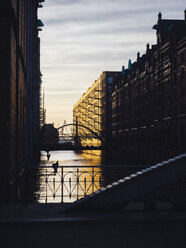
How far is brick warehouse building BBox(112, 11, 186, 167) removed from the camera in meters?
48.6

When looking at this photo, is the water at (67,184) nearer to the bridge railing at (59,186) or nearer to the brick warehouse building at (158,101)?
the bridge railing at (59,186)

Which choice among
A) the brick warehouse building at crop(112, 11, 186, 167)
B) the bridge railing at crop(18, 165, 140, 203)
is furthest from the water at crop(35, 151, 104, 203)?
the brick warehouse building at crop(112, 11, 186, 167)

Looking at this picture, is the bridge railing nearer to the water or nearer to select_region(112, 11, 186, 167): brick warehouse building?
the water

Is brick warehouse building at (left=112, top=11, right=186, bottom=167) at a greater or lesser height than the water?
greater

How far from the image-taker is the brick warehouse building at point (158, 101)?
4856 centimetres

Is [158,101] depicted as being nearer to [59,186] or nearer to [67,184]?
[67,184]

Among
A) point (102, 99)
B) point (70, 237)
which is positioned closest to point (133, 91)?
point (102, 99)

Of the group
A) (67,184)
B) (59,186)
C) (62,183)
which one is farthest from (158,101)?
(62,183)

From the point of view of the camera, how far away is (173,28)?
51062 mm

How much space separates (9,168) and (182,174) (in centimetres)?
585

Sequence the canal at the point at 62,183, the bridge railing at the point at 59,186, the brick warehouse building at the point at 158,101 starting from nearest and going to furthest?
the bridge railing at the point at 59,186
the canal at the point at 62,183
the brick warehouse building at the point at 158,101

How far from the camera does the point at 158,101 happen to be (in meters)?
57.2

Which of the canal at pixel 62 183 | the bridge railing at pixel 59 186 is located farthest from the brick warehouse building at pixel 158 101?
the bridge railing at pixel 59 186

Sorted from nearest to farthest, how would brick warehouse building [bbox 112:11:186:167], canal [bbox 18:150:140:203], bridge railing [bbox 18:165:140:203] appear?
bridge railing [bbox 18:165:140:203] → canal [bbox 18:150:140:203] → brick warehouse building [bbox 112:11:186:167]
